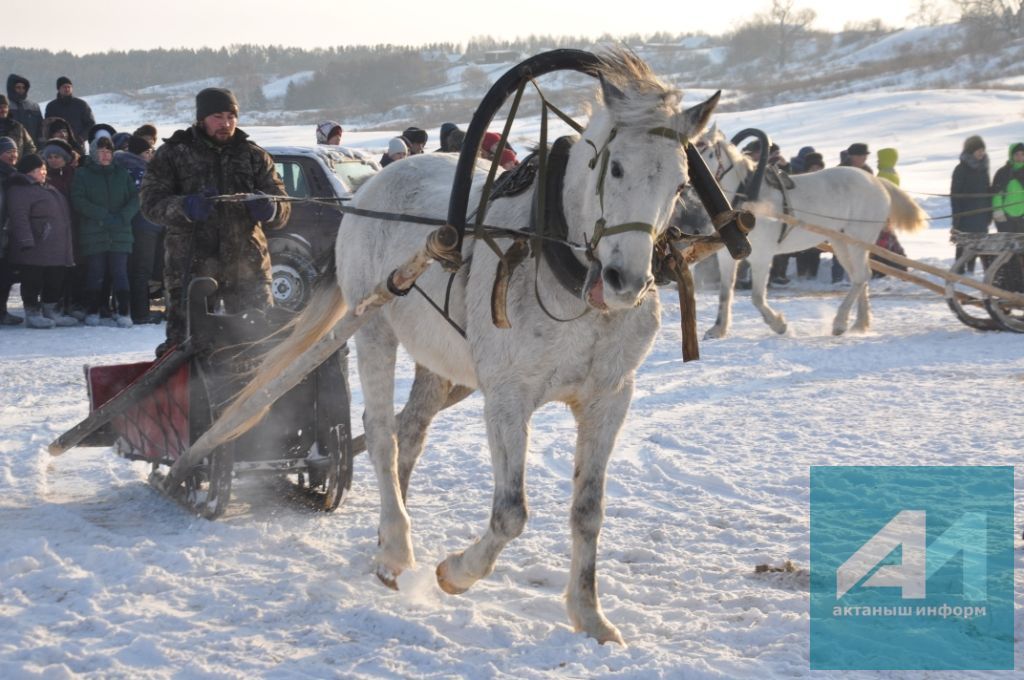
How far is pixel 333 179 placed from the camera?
476 inches

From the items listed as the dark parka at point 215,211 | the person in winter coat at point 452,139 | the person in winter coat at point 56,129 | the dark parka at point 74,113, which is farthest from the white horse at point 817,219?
the dark parka at point 74,113

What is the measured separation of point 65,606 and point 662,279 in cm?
251

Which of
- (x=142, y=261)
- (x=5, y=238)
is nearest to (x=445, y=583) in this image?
(x=142, y=261)

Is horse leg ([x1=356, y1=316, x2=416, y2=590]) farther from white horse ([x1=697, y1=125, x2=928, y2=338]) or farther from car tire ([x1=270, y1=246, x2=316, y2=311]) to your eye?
white horse ([x1=697, y1=125, x2=928, y2=338])

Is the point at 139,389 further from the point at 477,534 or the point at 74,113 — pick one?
the point at 74,113

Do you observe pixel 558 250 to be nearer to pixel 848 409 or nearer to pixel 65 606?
pixel 65 606

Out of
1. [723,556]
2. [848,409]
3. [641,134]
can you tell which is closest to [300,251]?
[848,409]

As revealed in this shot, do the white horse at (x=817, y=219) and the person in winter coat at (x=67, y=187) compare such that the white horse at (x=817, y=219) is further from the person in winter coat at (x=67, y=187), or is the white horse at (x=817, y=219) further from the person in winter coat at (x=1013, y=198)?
the person in winter coat at (x=67, y=187)

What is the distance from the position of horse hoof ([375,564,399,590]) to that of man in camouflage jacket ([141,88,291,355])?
182 centimetres

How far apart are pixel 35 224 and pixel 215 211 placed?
6.62 metres

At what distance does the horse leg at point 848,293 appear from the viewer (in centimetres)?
1193

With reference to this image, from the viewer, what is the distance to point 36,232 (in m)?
11.6

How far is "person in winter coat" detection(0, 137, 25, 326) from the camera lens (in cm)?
1170

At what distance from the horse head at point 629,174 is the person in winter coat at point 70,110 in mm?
14007
